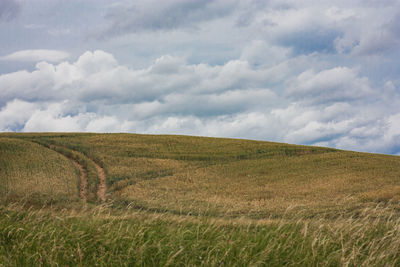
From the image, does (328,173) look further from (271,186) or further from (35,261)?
(35,261)

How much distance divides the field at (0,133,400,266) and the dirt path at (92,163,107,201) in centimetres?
8

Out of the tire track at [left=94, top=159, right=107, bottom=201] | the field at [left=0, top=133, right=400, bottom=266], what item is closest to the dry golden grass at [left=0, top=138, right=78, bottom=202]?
the field at [left=0, top=133, right=400, bottom=266]

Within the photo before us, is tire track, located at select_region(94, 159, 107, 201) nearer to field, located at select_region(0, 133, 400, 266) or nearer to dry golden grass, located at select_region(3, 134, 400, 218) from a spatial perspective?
field, located at select_region(0, 133, 400, 266)

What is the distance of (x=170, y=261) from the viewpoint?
561cm

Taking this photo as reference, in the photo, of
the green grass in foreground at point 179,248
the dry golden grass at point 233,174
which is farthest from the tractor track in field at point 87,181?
the green grass in foreground at point 179,248

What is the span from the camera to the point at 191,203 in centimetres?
2222

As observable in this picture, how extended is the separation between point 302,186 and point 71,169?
63.6 ft

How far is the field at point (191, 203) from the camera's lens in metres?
6.39

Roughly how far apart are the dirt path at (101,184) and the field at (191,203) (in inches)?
3.3

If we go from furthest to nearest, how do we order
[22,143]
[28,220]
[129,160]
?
[22,143], [129,160], [28,220]

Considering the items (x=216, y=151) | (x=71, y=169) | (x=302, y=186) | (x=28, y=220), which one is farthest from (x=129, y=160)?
(x=28, y=220)

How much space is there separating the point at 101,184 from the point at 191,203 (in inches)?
392

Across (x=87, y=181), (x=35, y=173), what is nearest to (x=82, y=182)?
(x=87, y=181)

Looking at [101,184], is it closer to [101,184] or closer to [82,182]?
[101,184]
